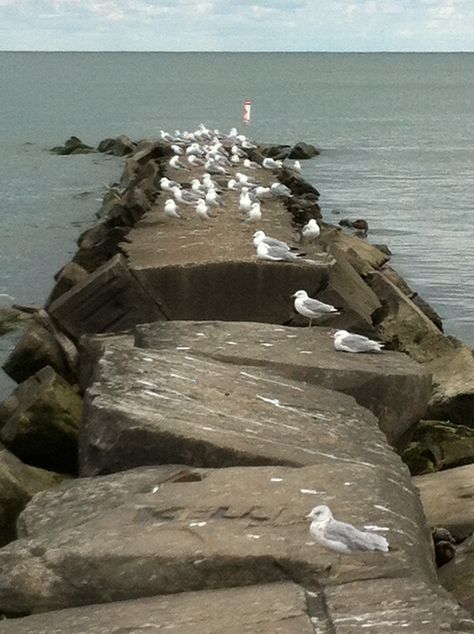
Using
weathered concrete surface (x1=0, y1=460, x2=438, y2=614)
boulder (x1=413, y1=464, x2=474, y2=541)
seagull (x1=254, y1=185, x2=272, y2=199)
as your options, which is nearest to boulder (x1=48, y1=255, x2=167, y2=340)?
boulder (x1=413, y1=464, x2=474, y2=541)

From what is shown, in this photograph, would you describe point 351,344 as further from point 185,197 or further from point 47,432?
point 185,197

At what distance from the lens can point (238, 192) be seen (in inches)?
705

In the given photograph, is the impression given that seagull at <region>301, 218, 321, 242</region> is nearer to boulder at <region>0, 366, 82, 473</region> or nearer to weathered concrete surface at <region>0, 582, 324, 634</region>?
boulder at <region>0, 366, 82, 473</region>

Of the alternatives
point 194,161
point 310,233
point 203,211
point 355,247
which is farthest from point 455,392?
point 194,161

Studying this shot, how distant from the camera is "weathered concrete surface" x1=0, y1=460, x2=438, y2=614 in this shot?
4719 mm

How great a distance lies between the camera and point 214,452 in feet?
19.4

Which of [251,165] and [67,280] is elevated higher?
[67,280]

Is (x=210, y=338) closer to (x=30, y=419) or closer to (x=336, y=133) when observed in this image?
(x=30, y=419)

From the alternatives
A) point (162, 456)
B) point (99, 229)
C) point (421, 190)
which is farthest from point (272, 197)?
point (421, 190)

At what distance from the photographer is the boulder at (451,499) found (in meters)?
6.33

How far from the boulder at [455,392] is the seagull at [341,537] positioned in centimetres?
450

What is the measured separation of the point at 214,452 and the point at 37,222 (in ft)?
61.5

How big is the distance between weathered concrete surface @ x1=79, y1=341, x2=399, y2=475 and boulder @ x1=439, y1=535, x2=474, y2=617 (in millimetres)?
583

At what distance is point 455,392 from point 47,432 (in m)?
3.41
